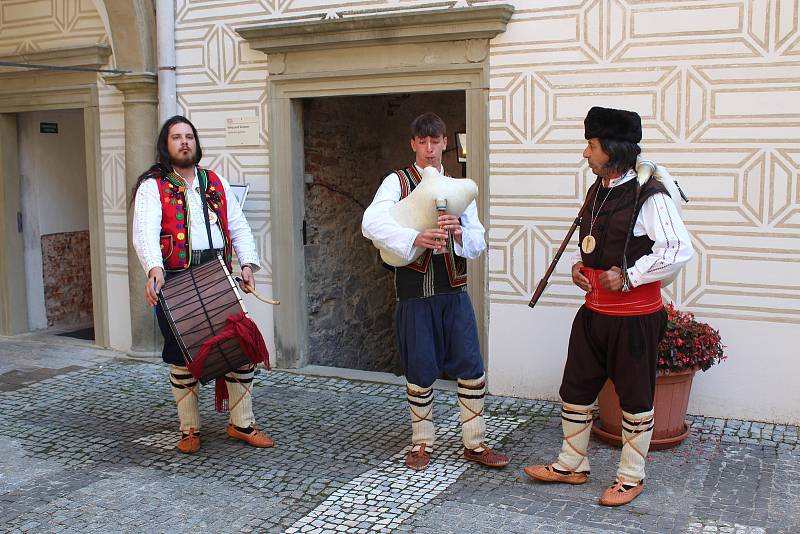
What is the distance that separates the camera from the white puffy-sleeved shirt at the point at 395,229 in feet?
13.7

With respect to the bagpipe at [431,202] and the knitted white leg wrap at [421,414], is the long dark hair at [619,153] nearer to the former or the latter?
the bagpipe at [431,202]

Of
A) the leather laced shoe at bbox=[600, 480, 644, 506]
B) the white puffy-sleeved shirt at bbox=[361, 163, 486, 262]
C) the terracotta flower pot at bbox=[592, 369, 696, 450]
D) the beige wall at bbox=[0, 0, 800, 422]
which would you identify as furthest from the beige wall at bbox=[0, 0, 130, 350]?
the leather laced shoe at bbox=[600, 480, 644, 506]

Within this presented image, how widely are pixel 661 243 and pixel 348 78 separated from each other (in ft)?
10.1

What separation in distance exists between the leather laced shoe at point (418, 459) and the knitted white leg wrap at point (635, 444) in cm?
99

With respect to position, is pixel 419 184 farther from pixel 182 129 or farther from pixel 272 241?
pixel 272 241

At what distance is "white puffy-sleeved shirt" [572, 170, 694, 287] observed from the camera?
12.3 feet

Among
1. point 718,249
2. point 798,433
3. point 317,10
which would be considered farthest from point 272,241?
point 798,433

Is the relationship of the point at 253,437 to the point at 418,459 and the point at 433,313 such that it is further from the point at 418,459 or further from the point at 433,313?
the point at 433,313

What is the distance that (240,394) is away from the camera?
4891 millimetres

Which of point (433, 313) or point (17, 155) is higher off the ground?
point (17, 155)

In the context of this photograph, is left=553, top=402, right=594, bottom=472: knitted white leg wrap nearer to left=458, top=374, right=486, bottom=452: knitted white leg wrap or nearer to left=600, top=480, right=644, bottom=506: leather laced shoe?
left=600, top=480, right=644, bottom=506: leather laced shoe

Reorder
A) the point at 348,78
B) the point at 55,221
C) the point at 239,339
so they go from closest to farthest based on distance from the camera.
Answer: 1. the point at 239,339
2. the point at 348,78
3. the point at 55,221

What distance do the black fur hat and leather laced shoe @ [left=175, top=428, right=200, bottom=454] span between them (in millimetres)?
2659

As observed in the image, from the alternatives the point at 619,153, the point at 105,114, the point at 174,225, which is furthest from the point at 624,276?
the point at 105,114
